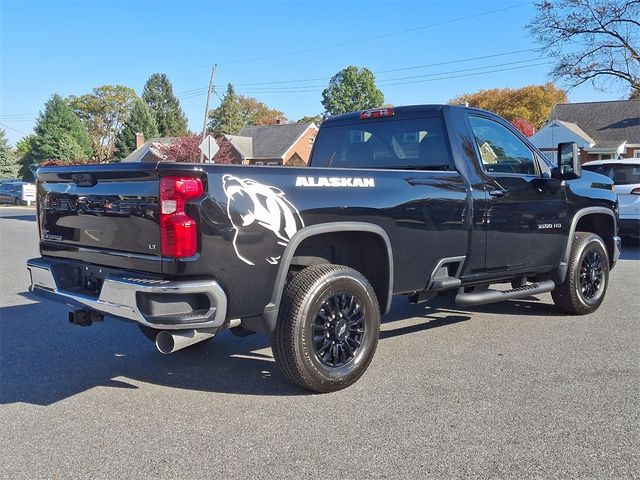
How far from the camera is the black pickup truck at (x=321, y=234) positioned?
3482mm

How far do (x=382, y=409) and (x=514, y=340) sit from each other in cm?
215

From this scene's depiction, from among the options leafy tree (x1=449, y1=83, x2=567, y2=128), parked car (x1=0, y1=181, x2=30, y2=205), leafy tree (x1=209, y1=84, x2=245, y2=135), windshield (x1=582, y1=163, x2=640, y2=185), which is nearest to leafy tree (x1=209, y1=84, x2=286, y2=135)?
leafy tree (x1=209, y1=84, x2=245, y2=135)

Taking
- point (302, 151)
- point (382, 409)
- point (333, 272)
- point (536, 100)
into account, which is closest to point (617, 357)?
point (382, 409)

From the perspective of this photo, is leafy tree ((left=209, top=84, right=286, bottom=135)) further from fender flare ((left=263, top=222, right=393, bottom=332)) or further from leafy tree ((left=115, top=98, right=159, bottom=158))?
fender flare ((left=263, top=222, right=393, bottom=332))

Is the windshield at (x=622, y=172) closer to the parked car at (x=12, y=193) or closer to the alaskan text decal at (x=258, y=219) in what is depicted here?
the alaskan text decal at (x=258, y=219)

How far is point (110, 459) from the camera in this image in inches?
125

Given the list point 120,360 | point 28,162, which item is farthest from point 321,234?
point 28,162

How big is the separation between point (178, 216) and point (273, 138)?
185 ft

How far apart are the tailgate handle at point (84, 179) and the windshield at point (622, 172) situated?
Result: 34.7 feet

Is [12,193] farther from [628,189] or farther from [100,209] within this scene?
[100,209]

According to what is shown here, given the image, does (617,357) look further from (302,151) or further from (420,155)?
(302,151)

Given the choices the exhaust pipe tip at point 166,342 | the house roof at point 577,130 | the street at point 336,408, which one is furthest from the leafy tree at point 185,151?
the exhaust pipe tip at point 166,342

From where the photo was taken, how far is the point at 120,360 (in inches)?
197

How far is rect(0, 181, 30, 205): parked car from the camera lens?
42281 millimetres
